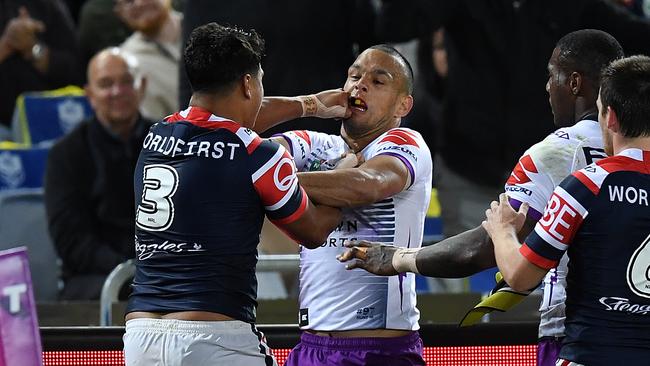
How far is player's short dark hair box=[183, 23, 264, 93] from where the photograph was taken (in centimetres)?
416

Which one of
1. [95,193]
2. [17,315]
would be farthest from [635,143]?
[95,193]

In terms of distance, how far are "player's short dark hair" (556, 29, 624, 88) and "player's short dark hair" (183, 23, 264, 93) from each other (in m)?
1.13

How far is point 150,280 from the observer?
4164 millimetres

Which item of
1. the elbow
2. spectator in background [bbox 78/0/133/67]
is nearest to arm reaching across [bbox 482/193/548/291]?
the elbow

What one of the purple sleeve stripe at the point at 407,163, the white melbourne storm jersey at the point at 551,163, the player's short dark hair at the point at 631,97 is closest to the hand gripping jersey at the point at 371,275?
the purple sleeve stripe at the point at 407,163

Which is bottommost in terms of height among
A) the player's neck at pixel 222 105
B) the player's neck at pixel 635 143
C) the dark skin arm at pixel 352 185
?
the dark skin arm at pixel 352 185

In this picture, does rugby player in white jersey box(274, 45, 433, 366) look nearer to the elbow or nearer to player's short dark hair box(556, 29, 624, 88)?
player's short dark hair box(556, 29, 624, 88)

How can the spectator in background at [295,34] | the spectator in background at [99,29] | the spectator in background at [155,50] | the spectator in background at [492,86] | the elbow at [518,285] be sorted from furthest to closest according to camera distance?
the spectator in background at [99,29] < the spectator in background at [155,50] < the spectator in background at [492,86] < the spectator in background at [295,34] < the elbow at [518,285]

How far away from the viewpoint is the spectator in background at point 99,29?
10.5 meters

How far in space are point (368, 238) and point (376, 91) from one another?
2.07ft

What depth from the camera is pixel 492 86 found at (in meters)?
7.87

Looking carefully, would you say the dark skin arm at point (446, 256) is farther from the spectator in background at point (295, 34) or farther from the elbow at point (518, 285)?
the spectator in background at point (295, 34)

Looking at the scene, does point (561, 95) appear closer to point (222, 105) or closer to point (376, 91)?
point (376, 91)

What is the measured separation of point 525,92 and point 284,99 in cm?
321
